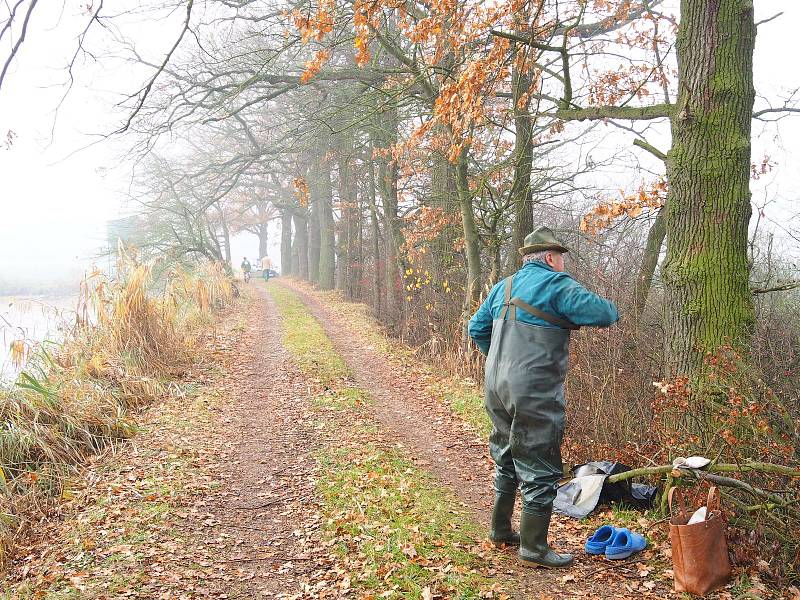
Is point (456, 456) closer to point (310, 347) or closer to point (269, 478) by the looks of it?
point (269, 478)

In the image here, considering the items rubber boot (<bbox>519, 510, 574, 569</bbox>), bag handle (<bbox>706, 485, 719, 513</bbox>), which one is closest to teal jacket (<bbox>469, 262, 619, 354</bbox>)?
bag handle (<bbox>706, 485, 719, 513</bbox>)

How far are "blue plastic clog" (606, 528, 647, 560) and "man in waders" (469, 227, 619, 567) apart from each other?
0.34 m

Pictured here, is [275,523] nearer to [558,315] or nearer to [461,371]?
[558,315]

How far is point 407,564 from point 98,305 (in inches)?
325

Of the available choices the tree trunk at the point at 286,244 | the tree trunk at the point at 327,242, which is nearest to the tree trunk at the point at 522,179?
the tree trunk at the point at 327,242

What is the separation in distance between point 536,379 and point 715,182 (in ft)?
8.17

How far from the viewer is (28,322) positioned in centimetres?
966

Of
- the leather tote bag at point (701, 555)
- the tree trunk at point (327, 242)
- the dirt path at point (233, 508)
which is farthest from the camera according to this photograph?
the tree trunk at point (327, 242)

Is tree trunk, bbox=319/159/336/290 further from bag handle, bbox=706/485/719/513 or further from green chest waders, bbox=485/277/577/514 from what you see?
bag handle, bbox=706/485/719/513

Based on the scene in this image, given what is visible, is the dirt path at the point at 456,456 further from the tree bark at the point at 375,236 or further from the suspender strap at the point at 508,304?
the tree bark at the point at 375,236

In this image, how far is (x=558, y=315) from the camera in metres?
4.05

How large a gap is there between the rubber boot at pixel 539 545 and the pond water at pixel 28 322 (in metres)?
7.38

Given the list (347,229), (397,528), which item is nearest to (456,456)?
(397,528)

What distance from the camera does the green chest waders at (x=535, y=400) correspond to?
406cm
